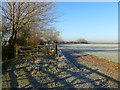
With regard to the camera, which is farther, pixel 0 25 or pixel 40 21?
pixel 40 21

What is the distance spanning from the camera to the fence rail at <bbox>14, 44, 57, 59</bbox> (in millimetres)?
10062

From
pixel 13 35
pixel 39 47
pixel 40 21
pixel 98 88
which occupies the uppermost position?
pixel 40 21

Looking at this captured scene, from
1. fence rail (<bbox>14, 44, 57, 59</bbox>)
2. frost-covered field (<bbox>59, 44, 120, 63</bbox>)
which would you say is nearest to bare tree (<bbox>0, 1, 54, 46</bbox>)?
fence rail (<bbox>14, 44, 57, 59</bbox>)

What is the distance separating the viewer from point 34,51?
1049cm

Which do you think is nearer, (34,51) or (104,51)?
A: (34,51)

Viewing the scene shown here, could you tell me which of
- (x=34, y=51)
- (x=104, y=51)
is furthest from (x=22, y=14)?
(x=104, y=51)

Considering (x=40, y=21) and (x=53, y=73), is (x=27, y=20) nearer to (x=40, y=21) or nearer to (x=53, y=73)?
(x=40, y=21)

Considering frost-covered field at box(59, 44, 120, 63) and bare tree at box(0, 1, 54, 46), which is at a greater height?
bare tree at box(0, 1, 54, 46)

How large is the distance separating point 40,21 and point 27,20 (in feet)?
2.56

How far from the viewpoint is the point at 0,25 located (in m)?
9.55

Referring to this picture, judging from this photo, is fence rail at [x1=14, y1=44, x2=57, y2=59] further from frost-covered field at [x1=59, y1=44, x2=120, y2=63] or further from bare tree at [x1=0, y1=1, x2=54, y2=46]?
frost-covered field at [x1=59, y1=44, x2=120, y2=63]

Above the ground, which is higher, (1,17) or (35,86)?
(1,17)

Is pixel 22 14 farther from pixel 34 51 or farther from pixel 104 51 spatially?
pixel 104 51

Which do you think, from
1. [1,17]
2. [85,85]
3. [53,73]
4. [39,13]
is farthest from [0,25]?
[85,85]
